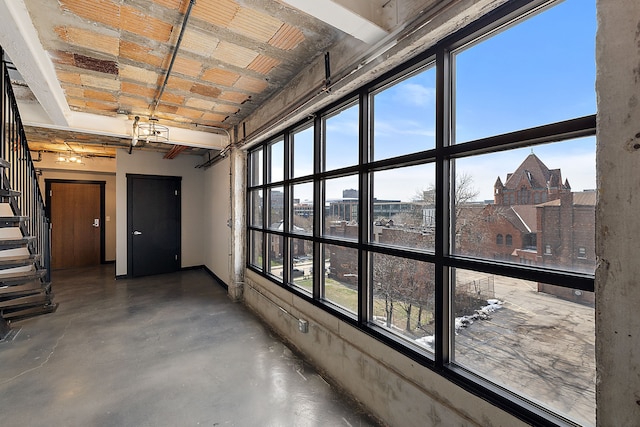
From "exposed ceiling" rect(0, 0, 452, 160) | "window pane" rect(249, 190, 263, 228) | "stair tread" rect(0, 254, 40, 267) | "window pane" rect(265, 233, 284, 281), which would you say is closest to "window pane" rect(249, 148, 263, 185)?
"window pane" rect(249, 190, 263, 228)

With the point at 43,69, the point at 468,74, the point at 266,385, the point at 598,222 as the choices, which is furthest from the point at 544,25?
the point at 43,69

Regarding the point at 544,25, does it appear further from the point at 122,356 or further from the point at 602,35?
the point at 122,356

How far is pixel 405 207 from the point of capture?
1965 mm

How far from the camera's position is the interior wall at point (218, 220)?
510 centimetres

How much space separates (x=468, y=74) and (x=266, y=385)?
274 centimetres

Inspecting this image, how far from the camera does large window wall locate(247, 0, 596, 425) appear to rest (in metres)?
1.21

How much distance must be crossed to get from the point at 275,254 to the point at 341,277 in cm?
147

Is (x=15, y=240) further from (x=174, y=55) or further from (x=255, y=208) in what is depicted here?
(x=255, y=208)

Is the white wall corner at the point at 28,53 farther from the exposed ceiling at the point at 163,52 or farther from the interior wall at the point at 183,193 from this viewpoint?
the interior wall at the point at 183,193

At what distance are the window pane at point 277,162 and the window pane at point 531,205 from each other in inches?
96.2

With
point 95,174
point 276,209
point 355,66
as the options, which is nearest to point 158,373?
point 276,209

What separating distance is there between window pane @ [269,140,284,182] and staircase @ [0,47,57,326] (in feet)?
8.14

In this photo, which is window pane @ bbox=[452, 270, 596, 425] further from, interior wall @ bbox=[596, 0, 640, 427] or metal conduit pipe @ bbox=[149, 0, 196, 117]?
metal conduit pipe @ bbox=[149, 0, 196, 117]

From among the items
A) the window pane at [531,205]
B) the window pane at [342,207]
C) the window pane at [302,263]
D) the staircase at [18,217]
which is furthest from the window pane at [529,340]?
the staircase at [18,217]
